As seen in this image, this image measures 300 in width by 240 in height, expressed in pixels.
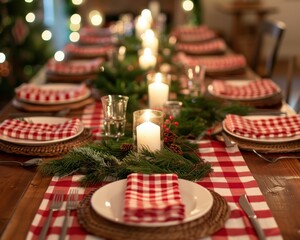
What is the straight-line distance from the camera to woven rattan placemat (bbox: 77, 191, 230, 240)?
3.29 feet

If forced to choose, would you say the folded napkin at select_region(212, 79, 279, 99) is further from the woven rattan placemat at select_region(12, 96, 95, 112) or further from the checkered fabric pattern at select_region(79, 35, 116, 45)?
the checkered fabric pattern at select_region(79, 35, 116, 45)

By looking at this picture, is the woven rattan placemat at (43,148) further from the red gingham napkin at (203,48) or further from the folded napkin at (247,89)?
the red gingham napkin at (203,48)

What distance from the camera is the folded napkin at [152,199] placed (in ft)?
3.39

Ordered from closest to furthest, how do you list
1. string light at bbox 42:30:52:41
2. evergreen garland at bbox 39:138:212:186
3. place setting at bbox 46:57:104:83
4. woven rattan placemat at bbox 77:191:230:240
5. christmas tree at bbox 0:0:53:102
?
woven rattan placemat at bbox 77:191:230:240
evergreen garland at bbox 39:138:212:186
place setting at bbox 46:57:104:83
christmas tree at bbox 0:0:53:102
string light at bbox 42:30:52:41

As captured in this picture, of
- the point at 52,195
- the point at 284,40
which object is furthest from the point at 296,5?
the point at 52,195

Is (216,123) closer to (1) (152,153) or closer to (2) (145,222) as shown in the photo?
(1) (152,153)

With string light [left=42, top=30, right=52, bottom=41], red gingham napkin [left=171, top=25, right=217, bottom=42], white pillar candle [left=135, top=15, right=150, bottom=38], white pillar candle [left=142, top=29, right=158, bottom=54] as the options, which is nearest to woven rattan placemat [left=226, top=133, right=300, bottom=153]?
white pillar candle [left=142, top=29, right=158, bottom=54]

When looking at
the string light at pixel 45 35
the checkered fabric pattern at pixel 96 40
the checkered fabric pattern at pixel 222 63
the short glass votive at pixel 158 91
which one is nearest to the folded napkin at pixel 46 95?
the short glass votive at pixel 158 91

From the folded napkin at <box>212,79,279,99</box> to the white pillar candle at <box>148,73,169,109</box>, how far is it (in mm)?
361

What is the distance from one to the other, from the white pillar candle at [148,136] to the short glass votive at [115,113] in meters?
0.20

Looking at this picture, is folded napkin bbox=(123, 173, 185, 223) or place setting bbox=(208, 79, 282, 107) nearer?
folded napkin bbox=(123, 173, 185, 223)

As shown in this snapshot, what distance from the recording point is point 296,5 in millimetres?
7133

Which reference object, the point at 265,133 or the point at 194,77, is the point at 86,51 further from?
the point at 265,133

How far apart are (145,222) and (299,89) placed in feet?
15.8
